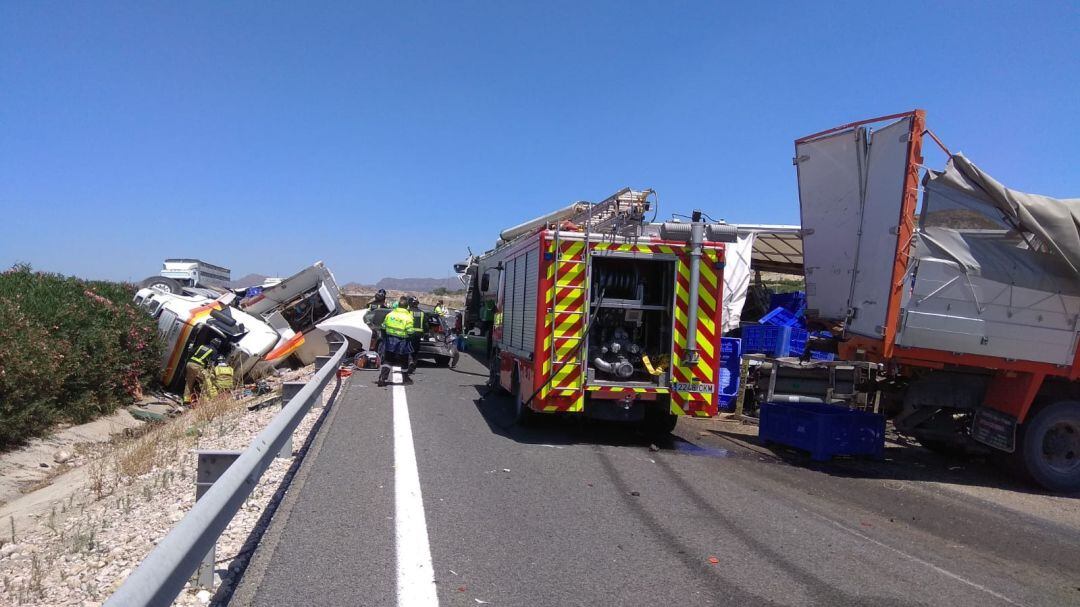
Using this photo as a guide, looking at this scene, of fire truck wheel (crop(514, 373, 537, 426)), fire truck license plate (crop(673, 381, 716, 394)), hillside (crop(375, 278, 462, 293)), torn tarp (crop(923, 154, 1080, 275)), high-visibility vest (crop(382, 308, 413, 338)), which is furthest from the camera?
hillside (crop(375, 278, 462, 293))

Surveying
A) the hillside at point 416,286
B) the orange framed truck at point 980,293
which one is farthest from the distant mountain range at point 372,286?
the orange framed truck at point 980,293

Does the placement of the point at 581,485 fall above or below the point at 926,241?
below

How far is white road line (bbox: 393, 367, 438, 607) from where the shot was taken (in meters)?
4.38

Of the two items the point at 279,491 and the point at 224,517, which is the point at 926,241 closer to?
the point at 279,491

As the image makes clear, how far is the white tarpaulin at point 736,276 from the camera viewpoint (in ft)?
56.2

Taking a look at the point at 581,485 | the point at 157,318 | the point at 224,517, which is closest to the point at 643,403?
the point at 581,485

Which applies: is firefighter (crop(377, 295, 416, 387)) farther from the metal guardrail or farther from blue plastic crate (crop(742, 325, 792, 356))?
the metal guardrail

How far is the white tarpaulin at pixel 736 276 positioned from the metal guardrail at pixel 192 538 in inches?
518

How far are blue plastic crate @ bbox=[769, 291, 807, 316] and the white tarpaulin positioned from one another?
99 cm

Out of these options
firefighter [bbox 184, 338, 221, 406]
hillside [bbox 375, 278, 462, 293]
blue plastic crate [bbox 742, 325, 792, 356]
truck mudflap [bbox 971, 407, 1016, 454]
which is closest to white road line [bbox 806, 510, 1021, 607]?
truck mudflap [bbox 971, 407, 1016, 454]

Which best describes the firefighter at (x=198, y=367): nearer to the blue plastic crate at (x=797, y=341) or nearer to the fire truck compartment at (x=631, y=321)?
the fire truck compartment at (x=631, y=321)

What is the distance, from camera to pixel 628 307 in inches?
387

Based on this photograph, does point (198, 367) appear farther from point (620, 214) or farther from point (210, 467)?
point (210, 467)

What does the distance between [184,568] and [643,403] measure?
7.12 metres
